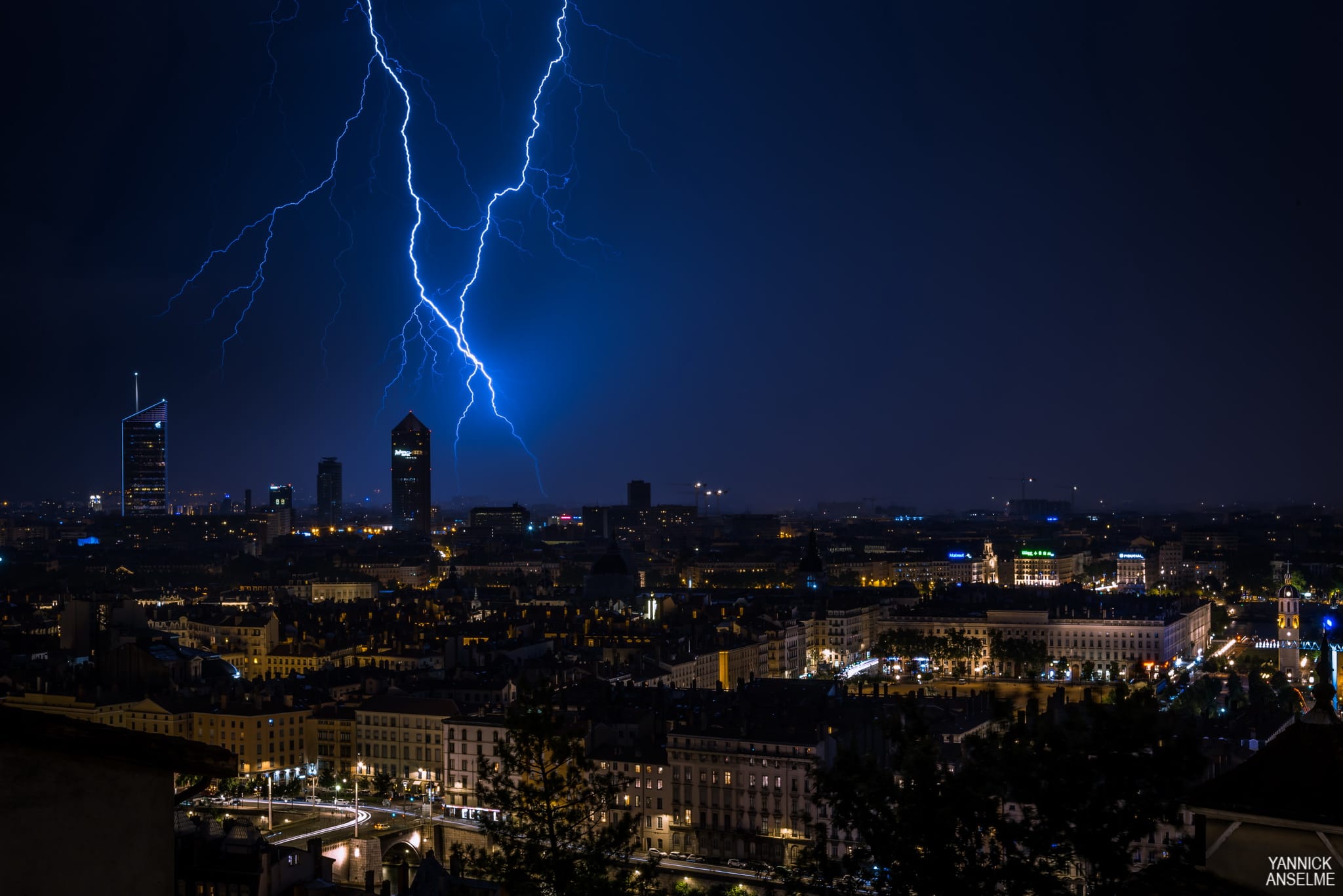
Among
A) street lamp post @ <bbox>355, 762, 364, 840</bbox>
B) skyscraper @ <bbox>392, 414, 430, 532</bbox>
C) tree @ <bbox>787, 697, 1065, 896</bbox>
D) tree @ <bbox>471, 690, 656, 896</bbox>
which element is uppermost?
skyscraper @ <bbox>392, 414, 430, 532</bbox>

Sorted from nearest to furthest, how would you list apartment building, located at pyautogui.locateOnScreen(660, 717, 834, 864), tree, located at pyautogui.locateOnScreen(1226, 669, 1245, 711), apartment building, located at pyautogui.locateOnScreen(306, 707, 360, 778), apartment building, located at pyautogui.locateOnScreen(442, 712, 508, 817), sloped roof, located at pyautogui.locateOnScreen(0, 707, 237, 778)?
1. sloped roof, located at pyautogui.locateOnScreen(0, 707, 237, 778)
2. apartment building, located at pyautogui.locateOnScreen(660, 717, 834, 864)
3. apartment building, located at pyautogui.locateOnScreen(442, 712, 508, 817)
4. apartment building, located at pyautogui.locateOnScreen(306, 707, 360, 778)
5. tree, located at pyautogui.locateOnScreen(1226, 669, 1245, 711)

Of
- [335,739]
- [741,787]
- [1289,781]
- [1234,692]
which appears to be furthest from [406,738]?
[1289,781]

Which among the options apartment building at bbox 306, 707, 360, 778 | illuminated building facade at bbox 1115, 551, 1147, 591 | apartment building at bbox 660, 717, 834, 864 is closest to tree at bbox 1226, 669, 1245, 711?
apartment building at bbox 660, 717, 834, 864

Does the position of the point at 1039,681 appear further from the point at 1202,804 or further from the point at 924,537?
the point at 924,537

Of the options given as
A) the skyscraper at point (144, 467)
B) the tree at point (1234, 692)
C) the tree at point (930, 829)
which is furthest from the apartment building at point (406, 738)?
the skyscraper at point (144, 467)

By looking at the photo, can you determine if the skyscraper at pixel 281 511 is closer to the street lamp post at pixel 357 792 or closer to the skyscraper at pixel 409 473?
the skyscraper at pixel 409 473

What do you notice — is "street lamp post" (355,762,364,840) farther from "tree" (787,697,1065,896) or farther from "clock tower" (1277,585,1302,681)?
"clock tower" (1277,585,1302,681)

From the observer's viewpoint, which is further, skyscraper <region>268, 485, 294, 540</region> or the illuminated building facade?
skyscraper <region>268, 485, 294, 540</region>
